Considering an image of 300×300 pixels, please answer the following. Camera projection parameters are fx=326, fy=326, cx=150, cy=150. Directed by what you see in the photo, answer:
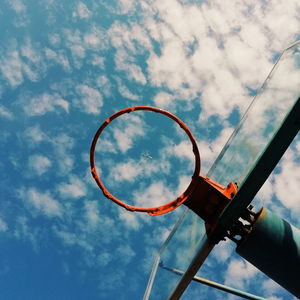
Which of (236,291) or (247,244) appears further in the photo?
(236,291)

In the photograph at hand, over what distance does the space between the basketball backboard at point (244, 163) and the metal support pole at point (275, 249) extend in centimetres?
30

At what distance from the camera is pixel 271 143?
10.00ft

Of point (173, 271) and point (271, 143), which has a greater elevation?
point (271, 143)

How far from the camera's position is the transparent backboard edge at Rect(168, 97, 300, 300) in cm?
294

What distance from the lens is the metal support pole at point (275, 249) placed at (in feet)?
11.5

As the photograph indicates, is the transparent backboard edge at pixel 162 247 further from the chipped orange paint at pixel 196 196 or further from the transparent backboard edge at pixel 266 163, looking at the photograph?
the transparent backboard edge at pixel 266 163

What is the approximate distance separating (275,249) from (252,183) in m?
0.86

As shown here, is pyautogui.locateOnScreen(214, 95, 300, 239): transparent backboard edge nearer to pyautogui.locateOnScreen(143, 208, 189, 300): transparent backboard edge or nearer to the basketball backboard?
the basketball backboard

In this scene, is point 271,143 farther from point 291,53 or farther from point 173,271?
point 173,271

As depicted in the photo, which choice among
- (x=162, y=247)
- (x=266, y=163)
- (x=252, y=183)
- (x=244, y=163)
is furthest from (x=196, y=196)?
(x=162, y=247)

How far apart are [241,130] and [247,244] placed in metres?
1.56

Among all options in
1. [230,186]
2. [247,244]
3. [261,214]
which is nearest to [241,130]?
[230,186]

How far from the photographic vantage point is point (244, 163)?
375cm

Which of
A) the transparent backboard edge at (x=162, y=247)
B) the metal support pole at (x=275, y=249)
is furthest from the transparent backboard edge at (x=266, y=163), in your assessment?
the transparent backboard edge at (x=162, y=247)
